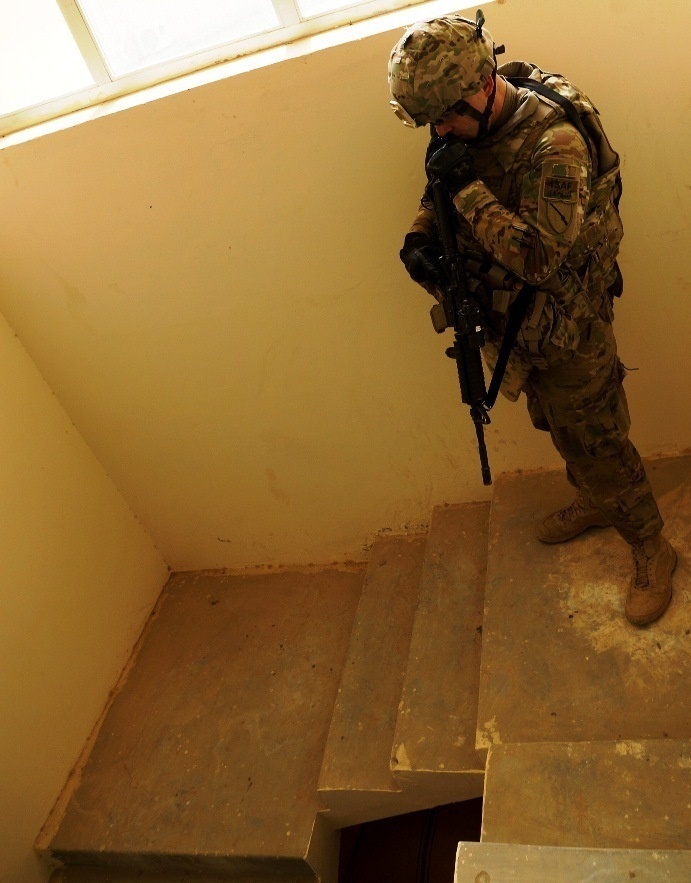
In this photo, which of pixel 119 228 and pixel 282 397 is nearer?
pixel 119 228

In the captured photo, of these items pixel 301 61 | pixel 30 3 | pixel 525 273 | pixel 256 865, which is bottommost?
pixel 256 865

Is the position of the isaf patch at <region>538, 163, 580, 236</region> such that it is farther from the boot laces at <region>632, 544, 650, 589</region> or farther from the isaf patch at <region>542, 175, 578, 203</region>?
the boot laces at <region>632, 544, 650, 589</region>

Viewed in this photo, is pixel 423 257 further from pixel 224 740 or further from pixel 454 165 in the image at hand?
pixel 224 740

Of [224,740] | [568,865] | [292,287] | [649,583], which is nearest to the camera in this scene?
[568,865]

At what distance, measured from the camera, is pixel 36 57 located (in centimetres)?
223

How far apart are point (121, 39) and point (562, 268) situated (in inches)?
59.1

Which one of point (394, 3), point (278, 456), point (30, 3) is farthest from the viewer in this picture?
point (278, 456)

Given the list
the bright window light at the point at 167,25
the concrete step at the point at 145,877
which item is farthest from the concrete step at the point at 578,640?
the bright window light at the point at 167,25

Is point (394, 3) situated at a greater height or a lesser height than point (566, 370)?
greater

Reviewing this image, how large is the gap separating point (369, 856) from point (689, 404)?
6.55 ft

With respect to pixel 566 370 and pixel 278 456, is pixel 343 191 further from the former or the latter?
pixel 278 456

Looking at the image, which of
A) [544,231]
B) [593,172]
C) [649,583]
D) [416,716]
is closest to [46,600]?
[416,716]

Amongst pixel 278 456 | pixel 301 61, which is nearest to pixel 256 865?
pixel 278 456

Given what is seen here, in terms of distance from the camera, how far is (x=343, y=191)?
7.18ft
